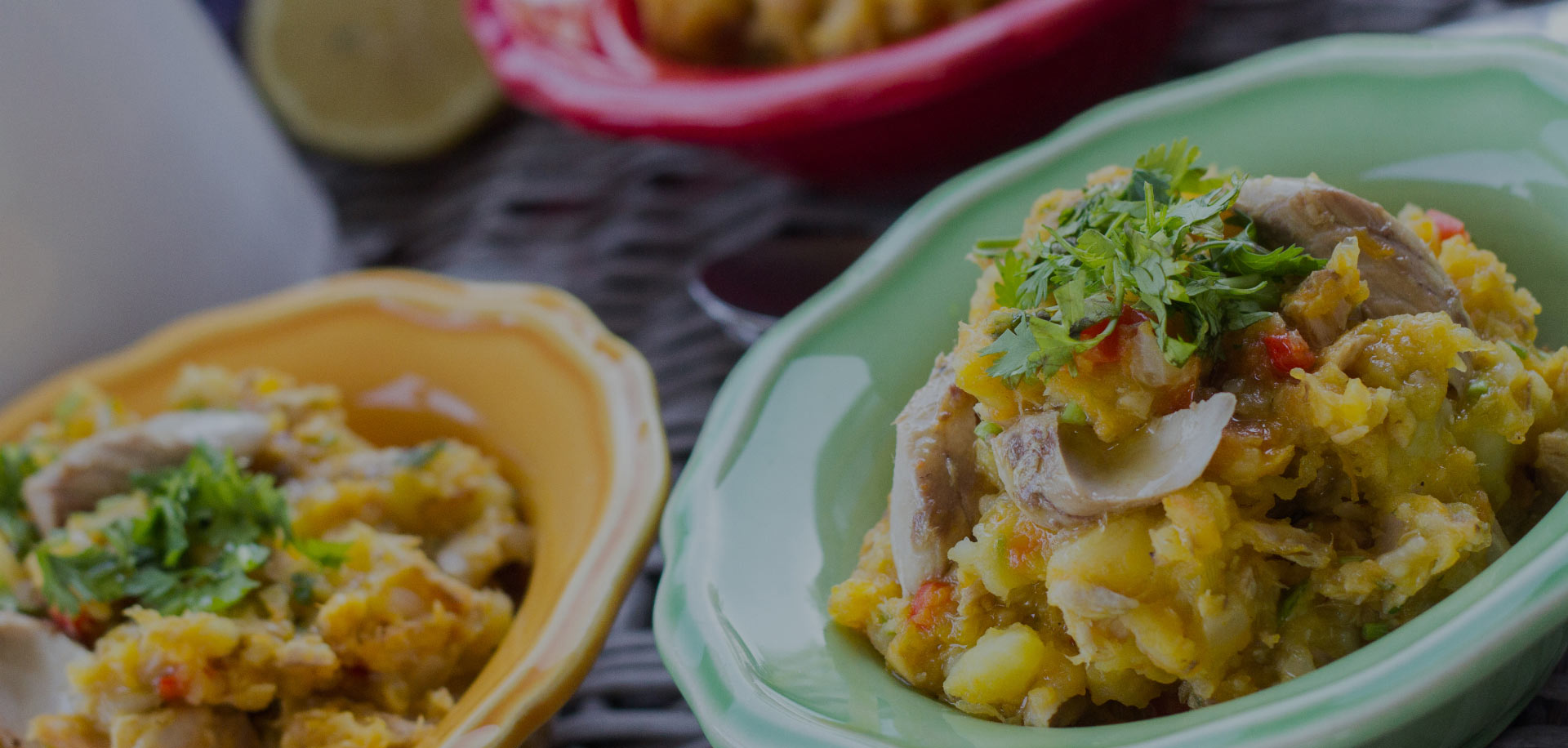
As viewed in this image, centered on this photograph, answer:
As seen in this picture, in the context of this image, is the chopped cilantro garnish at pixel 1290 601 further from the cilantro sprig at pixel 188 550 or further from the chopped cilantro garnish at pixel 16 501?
the chopped cilantro garnish at pixel 16 501

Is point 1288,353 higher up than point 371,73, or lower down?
higher up

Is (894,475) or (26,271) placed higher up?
(894,475)

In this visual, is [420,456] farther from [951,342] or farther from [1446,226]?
[1446,226]

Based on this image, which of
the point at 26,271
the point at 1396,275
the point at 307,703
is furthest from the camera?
the point at 26,271

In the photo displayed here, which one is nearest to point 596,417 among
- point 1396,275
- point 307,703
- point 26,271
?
point 307,703

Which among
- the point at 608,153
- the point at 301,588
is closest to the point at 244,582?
the point at 301,588

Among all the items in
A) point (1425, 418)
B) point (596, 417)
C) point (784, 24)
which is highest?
point (1425, 418)

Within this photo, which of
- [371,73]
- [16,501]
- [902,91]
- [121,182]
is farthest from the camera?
[371,73]

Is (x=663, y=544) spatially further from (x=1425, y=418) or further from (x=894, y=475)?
(x=1425, y=418)
